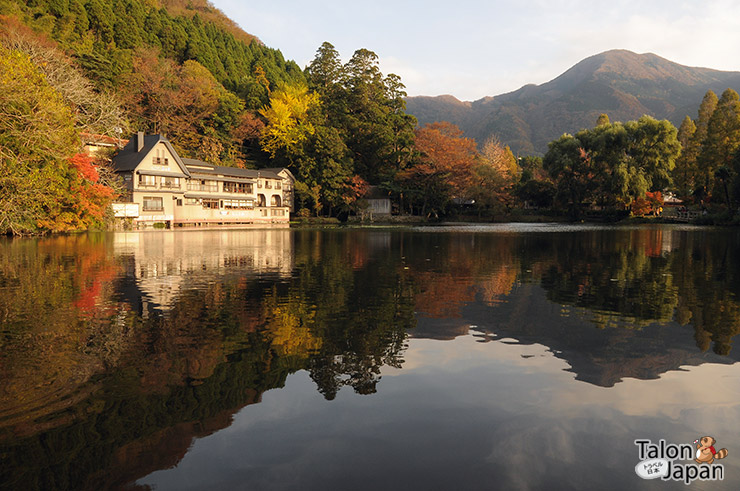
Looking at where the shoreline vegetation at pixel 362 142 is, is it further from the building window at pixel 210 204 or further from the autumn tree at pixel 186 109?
the building window at pixel 210 204

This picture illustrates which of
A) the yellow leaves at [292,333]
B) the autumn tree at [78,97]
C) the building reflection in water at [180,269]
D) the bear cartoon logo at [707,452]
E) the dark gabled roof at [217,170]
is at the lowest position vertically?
the bear cartoon logo at [707,452]

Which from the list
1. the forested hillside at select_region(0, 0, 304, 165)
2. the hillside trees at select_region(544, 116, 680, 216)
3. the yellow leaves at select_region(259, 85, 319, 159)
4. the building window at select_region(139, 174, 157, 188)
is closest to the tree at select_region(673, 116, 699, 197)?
the hillside trees at select_region(544, 116, 680, 216)

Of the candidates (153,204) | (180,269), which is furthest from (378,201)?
A: (180,269)

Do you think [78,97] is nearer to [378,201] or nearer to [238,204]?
[238,204]

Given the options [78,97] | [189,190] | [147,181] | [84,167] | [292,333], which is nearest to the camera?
[292,333]

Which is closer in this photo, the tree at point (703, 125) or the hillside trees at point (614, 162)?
the hillside trees at point (614, 162)

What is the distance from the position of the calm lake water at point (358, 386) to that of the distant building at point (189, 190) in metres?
49.9

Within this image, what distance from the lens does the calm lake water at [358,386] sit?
3.73 m

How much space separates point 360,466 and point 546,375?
10.6 ft

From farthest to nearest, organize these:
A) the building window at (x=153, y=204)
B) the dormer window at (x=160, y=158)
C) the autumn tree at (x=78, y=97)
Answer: the dormer window at (x=160, y=158), the building window at (x=153, y=204), the autumn tree at (x=78, y=97)

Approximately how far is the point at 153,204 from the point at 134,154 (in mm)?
7084

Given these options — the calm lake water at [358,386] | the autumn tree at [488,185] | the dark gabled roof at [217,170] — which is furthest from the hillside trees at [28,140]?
the autumn tree at [488,185]

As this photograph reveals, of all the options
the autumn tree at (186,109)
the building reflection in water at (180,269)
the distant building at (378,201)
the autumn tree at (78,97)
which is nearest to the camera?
the building reflection in water at (180,269)

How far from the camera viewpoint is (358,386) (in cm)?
555
